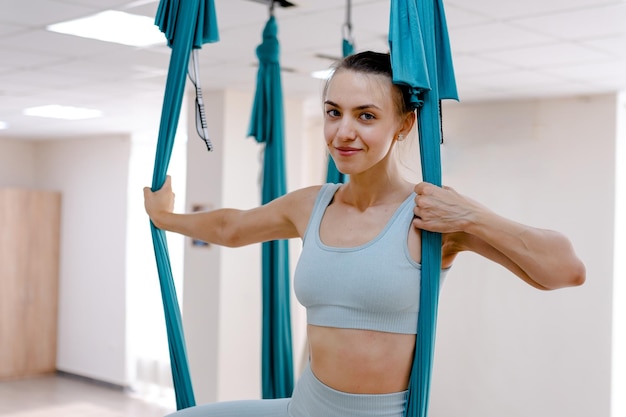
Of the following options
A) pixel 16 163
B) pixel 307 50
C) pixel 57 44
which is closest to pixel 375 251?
pixel 307 50

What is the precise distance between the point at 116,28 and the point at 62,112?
3.07 m

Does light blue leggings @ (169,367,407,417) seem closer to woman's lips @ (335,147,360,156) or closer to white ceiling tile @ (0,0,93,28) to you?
woman's lips @ (335,147,360,156)

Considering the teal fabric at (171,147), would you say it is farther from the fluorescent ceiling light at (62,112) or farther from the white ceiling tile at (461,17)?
the fluorescent ceiling light at (62,112)

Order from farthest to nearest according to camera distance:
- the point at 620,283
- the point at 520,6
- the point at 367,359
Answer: the point at 620,283
the point at 520,6
the point at 367,359

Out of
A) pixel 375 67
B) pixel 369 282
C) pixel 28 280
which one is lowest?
pixel 28 280

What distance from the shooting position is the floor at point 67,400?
7375 millimetres

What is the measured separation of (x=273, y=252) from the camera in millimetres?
2779

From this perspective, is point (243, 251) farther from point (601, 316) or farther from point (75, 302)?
point (75, 302)

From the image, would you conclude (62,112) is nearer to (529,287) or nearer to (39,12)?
(39,12)

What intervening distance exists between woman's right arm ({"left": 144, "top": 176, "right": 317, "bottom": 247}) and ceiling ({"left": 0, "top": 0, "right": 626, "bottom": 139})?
5.29 feet

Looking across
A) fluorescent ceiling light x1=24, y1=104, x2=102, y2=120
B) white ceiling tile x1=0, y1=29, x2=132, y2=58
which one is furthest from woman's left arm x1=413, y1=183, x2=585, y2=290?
fluorescent ceiling light x1=24, y1=104, x2=102, y2=120

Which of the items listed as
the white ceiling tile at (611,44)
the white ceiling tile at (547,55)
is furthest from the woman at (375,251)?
the white ceiling tile at (547,55)

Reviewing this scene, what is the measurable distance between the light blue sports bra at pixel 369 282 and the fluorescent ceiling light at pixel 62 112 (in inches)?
210

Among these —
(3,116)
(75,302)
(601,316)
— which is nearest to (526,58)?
(601,316)
